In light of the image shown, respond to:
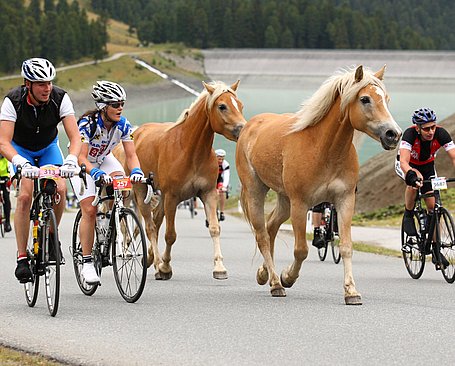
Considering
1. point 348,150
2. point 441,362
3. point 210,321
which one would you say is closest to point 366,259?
point 348,150

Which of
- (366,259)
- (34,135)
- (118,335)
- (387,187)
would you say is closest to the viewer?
(118,335)

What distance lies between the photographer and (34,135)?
10.6m

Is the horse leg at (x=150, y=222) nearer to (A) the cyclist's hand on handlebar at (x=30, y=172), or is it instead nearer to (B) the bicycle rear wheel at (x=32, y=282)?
(B) the bicycle rear wheel at (x=32, y=282)

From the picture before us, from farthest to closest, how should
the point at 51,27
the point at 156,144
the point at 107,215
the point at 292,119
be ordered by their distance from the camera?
the point at 51,27
the point at 156,144
the point at 292,119
the point at 107,215

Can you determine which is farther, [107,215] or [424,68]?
[424,68]

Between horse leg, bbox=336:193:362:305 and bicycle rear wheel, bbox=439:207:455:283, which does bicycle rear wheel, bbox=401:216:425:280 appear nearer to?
bicycle rear wheel, bbox=439:207:455:283

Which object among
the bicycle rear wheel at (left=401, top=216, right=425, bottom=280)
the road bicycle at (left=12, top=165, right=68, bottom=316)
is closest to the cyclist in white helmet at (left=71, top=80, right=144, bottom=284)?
the road bicycle at (left=12, top=165, right=68, bottom=316)

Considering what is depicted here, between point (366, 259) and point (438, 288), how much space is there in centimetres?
549

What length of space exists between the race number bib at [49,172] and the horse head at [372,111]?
9.47ft

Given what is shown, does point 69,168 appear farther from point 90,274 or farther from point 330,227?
point 330,227

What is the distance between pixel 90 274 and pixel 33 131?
5.06ft

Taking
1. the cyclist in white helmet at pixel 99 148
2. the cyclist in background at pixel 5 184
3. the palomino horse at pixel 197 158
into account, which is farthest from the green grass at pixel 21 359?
the cyclist in background at pixel 5 184

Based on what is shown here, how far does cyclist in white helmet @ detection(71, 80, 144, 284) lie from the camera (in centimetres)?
1133

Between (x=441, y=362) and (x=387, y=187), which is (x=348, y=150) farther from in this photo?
(x=387, y=187)
